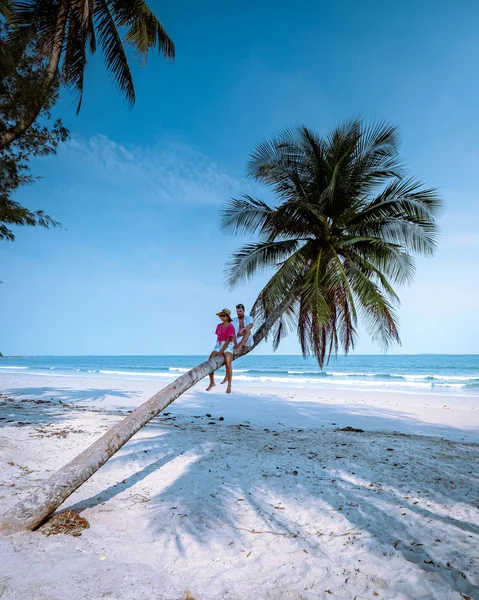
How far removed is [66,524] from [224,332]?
9.01 ft

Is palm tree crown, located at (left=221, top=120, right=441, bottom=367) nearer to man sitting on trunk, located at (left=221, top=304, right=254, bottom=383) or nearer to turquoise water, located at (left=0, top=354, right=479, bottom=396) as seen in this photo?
man sitting on trunk, located at (left=221, top=304, right=254, bottom=383)

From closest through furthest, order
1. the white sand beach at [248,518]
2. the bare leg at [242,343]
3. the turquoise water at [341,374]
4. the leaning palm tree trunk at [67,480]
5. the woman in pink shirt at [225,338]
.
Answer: the white sand beach at [248,518] → the leaning palm tree trunk at [67,480] → the woman in pink shirt at [225,338] → the bare leg at [242,343] → the turquoise water at [341,374]

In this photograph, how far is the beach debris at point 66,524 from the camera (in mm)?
3279

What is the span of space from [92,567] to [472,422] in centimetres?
1177

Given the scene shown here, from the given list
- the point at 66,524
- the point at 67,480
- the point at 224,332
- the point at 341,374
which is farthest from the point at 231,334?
the point at 341,374

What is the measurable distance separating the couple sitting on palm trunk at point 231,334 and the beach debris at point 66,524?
2.27 metres

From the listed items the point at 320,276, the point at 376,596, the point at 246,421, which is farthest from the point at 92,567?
the point at 246,421

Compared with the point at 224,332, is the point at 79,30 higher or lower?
higher

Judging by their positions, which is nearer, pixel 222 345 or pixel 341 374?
pixel 222 345

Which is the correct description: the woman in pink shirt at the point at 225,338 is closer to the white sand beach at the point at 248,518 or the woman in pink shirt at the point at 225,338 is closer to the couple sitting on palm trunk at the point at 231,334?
the couple sitting on palm trunk at the point at 231,334

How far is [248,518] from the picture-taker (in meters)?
3.79

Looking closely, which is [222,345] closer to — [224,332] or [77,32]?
[224,332]

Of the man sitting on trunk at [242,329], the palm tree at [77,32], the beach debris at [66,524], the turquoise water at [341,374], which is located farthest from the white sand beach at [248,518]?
the turquoise water at [341,374]

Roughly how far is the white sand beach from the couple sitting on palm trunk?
171cm
